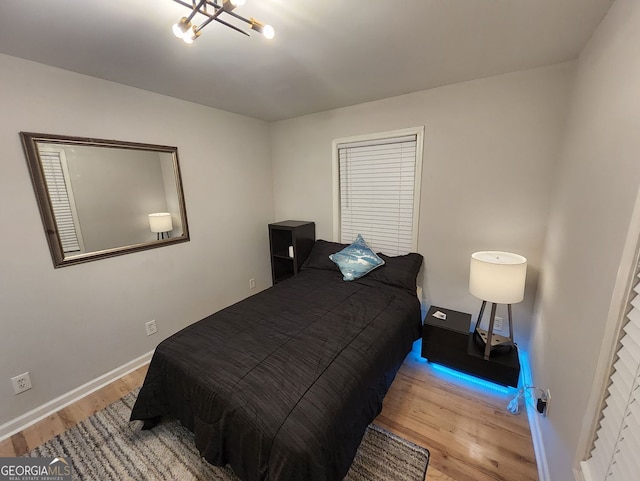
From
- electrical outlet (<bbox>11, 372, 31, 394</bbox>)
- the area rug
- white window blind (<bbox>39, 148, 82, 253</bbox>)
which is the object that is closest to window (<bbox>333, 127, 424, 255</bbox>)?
the area rug

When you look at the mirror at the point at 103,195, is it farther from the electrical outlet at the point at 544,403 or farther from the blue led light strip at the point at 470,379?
the electrical outlet at the point at 544,403

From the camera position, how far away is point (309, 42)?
4.80 feet

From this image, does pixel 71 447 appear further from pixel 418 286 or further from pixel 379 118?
pixel 379 118

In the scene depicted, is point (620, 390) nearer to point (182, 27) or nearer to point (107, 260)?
point (182, 27)

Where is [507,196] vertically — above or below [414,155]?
below

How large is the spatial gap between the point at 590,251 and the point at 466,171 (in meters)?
1.26

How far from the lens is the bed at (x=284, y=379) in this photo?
107cm

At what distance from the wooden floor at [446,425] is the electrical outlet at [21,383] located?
27cm

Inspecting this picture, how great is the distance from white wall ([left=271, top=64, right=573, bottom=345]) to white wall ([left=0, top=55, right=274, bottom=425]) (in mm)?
1393

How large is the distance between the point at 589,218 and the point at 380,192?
5.51ft

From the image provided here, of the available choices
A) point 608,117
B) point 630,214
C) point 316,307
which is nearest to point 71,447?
point 316,307

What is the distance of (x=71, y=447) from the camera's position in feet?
5.05

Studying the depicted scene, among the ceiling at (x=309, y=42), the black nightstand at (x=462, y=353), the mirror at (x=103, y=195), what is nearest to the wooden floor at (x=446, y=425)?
the black nightstand at (x=462, y=353)

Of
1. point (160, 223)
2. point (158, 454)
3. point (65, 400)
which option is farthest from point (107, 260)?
point (158, 454)
